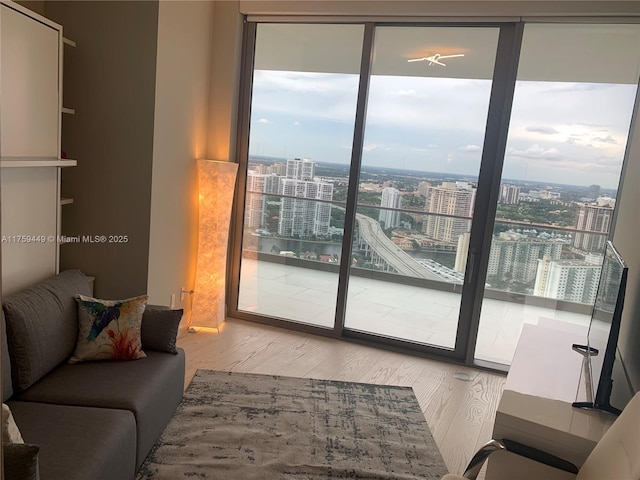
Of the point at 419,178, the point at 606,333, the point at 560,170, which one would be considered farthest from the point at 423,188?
the point at 606,333

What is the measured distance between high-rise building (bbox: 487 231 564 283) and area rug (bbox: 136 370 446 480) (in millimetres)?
1167

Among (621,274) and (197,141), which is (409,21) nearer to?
(197,141)

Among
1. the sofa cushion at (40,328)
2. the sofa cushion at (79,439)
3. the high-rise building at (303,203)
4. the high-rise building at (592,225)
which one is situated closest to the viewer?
the sofa cushion at (79,439)

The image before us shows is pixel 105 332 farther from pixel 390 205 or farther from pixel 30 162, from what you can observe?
pixel 390 205

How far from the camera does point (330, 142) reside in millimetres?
4316

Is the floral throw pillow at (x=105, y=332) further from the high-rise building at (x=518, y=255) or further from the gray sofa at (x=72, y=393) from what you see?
the high-rise building at (x=518, y=255)

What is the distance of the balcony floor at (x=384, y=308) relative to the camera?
4020 mm

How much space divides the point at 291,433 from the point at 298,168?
2.28m

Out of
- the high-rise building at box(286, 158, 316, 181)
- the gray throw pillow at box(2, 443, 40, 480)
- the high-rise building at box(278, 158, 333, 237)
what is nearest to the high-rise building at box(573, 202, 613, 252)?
the high-rise building at box(278, 158, 333, 237)

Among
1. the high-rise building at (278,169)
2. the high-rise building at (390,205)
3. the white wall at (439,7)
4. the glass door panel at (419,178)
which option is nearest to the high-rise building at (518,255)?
the glass door panel at (419,178)

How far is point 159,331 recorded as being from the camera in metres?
2.85

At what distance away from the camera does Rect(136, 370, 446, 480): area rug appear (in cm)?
256

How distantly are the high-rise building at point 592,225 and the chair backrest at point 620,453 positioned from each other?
2.23 m

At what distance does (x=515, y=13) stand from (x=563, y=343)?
87.4 inches
